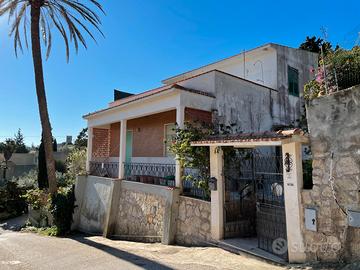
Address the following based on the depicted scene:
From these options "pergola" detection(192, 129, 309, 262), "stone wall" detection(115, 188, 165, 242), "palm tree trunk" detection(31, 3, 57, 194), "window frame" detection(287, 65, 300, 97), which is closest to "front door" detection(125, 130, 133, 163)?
"palm tree trunk" detection(31, 3, 57, 194)

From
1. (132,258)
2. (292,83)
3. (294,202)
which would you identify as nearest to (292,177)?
(294,202)

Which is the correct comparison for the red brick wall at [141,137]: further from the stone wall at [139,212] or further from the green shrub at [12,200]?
the green shrub at [12,200]

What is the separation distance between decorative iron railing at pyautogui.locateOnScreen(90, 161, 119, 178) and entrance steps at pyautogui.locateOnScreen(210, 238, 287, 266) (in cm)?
827

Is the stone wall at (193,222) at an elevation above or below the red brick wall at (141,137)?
below

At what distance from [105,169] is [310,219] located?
38.2ft

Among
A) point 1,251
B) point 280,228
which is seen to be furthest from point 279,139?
point 1,251

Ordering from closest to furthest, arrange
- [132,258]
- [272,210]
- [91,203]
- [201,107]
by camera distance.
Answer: [272,210] < [132,258] < [201,107] < [91,203]

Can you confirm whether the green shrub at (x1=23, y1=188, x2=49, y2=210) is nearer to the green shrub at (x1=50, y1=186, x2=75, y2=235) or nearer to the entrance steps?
the green shrub at (x1=50, y1=186, x2=75, y2=235)

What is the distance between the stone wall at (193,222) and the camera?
8.08 meters

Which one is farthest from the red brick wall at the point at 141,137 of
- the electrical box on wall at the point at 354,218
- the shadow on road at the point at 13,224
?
the electrical box on wall at the point at 354,218

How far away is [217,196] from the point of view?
7.69 meters

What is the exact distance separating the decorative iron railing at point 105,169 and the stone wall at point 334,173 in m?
10.6

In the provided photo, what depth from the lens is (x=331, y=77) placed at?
20.0ft

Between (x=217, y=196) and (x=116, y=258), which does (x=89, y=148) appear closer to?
(x=116, y=258)
